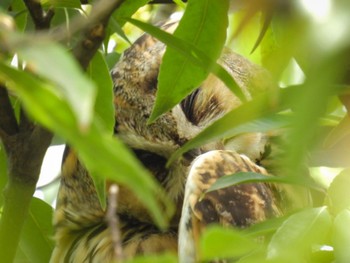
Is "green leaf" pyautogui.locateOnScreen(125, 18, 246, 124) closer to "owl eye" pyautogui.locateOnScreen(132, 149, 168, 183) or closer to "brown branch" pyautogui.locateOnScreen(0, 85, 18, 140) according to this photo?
"brown branch" pyautogui.locateOnScreen(0, 85, 18, 140)

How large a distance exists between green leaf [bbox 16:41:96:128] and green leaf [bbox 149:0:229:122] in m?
0.67

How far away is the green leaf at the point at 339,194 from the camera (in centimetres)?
154

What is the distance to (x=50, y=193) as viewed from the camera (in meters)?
3.34

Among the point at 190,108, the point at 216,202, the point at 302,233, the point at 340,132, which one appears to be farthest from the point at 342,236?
the point at 190,108

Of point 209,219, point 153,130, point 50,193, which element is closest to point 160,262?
point 209,219

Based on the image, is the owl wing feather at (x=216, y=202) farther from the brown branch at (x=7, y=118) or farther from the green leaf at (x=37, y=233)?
the brown branch at (x=7, y=118)

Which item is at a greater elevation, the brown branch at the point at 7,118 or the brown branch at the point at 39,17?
the brown branch at the point at 39,17

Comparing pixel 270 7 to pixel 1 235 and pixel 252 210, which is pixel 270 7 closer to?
pixel 1 235

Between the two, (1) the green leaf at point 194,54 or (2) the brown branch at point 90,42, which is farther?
(1) the green leaf at point 194,54

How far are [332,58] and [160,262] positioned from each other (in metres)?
0.25

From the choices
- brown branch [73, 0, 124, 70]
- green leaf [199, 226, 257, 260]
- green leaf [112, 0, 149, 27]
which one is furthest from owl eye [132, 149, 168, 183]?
green leaf [199, 226, 257, 260]

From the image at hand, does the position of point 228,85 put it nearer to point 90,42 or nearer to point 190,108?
point 90,42

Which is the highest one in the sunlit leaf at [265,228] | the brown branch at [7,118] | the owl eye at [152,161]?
the brown branch at [7,118]

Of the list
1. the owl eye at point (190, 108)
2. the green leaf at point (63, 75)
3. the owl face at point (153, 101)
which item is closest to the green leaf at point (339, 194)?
the green leaf at point (63, 75)
